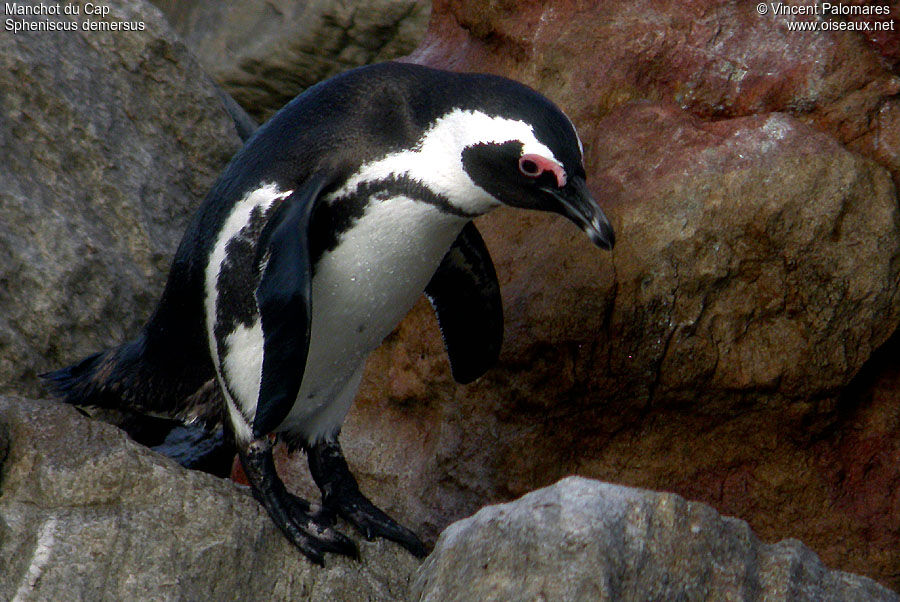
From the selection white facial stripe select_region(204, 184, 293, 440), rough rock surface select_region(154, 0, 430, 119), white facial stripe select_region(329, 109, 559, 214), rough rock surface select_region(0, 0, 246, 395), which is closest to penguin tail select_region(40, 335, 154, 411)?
rough rock surface select_region(0, 0, 246, 395)

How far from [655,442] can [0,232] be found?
76.0 inches

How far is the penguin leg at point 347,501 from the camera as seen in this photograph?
9.14 ft

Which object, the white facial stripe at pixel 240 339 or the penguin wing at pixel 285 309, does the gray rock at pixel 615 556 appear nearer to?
the penguin wing at pixel 285 309

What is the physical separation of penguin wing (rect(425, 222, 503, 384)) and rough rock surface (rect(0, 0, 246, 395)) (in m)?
1.05

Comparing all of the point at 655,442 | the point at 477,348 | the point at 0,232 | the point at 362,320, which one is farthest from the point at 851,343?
the point at 0,232

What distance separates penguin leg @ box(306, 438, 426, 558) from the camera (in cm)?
279

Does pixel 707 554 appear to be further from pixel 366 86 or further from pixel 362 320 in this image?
pixel 366 86

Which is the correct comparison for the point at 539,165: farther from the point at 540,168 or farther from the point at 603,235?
the point at 603,235

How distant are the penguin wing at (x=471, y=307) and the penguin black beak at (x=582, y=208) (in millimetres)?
625

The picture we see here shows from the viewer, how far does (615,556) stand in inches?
78.9

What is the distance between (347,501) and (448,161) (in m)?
0.94

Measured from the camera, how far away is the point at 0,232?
311 cm

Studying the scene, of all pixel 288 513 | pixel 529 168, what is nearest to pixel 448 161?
pixel 529 168

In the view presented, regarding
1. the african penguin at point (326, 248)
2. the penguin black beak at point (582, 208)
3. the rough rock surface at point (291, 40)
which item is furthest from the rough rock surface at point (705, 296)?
the rough rock surface at point (291, 40)
